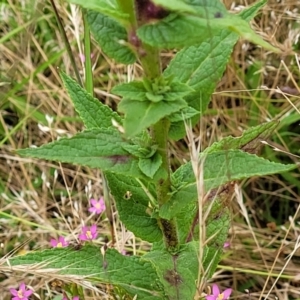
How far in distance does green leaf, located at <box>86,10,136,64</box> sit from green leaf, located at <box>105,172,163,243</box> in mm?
256

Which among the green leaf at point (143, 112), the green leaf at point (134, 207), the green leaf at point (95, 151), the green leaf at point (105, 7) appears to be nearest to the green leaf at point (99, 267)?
the green leaf at point (134, 207)

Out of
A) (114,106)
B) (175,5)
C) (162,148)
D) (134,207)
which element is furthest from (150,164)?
(114,106)

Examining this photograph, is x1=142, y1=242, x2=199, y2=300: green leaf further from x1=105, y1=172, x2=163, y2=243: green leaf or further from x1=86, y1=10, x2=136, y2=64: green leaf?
x1=86, y1=10, x2=136, y2=64: green leaf

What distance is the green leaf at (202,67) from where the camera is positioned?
38.3 inches

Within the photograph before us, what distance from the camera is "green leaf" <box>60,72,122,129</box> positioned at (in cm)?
104

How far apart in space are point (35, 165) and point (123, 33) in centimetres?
100

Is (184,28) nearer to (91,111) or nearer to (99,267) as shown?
(91,111)

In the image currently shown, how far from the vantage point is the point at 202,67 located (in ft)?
3.27

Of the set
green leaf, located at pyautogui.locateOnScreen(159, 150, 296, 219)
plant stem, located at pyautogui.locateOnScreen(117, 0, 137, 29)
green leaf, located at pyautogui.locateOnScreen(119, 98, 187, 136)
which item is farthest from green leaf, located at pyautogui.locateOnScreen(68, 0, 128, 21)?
green leaf, located at pyautogui.locateOnScreen(159, 150, 296, 219)

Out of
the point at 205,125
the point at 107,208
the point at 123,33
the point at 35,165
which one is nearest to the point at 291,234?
the point at 205,125

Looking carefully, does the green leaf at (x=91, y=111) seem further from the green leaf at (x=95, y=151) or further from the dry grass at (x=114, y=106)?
the dry grass at (x=114, y=106)

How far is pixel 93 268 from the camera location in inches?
41.8

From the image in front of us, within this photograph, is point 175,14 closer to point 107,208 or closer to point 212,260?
point 212,260

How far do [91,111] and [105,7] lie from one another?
0.88ft
